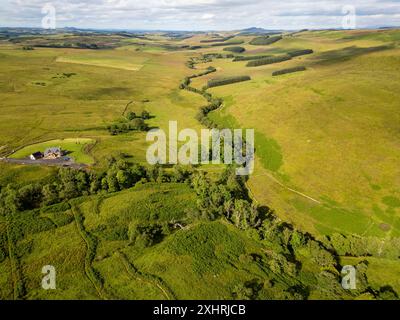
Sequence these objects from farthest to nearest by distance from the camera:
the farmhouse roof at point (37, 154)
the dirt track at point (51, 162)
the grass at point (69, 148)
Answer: the grass at point (69, 148) → the farmhouse roof at point (37, 154) → the dirt track at point (51, 162)

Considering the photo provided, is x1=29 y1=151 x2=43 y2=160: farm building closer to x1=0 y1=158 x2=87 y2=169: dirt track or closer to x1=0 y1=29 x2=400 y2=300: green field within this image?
x1=0 y1=158 x2=87 y2=169: dirt track

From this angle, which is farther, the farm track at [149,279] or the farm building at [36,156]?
the farm building at [36,156]

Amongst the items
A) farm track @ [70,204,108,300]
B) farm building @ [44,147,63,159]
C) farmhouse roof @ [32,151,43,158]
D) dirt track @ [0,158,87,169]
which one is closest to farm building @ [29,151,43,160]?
farmhouse roof @ [32,151,43,158]

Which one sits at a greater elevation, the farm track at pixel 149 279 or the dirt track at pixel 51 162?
the dirt track at pixel 51 162

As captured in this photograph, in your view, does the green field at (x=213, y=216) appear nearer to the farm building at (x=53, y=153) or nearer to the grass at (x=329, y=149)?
the grass at (x=329, y=149)

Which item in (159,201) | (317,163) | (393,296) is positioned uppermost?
(317,163)

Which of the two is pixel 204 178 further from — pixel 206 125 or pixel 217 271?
pixel 206 125

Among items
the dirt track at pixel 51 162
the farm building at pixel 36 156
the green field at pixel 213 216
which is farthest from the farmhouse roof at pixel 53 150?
the green field at pixel 213 216

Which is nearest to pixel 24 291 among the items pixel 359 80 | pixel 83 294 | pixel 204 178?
pixel 83 294
